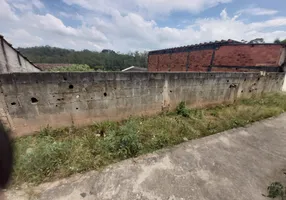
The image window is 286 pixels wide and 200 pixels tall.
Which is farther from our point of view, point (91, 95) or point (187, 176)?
point (91, 95)

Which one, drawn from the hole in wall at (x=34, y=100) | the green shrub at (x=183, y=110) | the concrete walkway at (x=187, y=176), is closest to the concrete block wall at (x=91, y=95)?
the hole in wall at (x=34, y=100)

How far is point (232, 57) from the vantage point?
9234mm

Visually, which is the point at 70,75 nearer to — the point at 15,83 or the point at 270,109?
the point at 15,83

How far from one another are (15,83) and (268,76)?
9.67m

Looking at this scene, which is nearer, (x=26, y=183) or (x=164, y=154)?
(x=26, y=183)

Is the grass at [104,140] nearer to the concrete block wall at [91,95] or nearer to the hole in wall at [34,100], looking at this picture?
the concrete block wall at [91,95]

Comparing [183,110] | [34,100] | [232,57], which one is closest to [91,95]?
[34,100]

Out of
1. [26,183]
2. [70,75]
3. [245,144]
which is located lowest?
[245,144]

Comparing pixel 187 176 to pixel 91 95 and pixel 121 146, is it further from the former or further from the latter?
pixel 91 95

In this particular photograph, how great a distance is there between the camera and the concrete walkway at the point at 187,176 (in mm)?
1846

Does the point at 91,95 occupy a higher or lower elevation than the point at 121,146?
higher

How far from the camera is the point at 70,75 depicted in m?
3.07

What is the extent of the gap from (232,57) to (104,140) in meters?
10.1

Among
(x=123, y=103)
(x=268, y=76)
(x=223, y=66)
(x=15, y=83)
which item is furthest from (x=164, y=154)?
(x=223, y=66)
